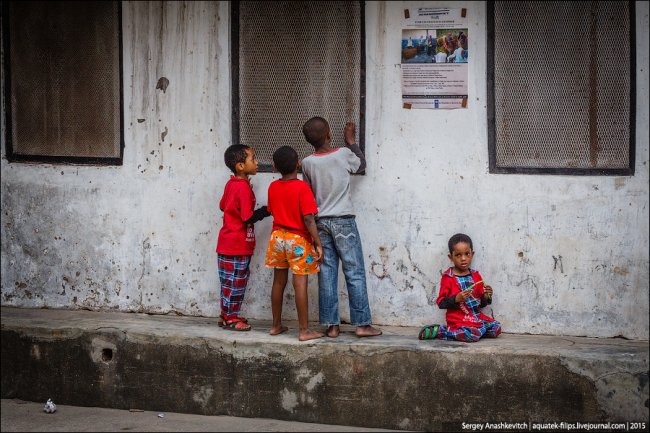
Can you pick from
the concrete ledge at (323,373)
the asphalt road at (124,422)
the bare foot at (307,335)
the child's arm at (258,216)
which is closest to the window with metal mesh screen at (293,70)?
the child's arm at (258,216)

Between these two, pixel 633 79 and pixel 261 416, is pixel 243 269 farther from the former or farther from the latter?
pixel 633 79

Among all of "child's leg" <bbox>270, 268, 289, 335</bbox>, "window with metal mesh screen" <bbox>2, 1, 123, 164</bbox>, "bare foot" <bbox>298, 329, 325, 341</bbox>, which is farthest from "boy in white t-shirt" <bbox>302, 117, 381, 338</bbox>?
"window with metal mesh screen" <bbox>2, 1, 123, 164</bbox>

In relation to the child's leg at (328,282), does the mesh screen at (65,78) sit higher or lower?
higher

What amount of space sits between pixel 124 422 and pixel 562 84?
10.9 ft

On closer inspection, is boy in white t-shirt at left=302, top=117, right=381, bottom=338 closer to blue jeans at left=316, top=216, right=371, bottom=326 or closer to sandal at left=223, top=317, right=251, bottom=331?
blue jeans at left=316, top=216, right=371, bottom=326

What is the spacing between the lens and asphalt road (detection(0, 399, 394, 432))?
474 centimetres

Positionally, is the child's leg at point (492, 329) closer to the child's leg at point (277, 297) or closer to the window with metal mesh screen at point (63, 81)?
the child's leg at point (277, 297)

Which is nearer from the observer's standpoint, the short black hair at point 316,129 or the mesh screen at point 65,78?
the short black hair at point 316,129

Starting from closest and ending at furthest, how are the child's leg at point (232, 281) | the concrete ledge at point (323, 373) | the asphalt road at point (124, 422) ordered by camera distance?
the concrete ledge at point (323, 373)
the asphalt road at point (124, 422)
the child's leg at point (232, 281)

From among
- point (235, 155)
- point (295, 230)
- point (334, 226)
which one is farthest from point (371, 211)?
point (235, 155)

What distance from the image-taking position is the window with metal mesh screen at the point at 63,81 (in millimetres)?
5594

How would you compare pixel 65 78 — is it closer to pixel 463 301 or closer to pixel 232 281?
pixel 232 281

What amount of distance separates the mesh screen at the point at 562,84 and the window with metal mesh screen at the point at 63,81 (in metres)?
2.57

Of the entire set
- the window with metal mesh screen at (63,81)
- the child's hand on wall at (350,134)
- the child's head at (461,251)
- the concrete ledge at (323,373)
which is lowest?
the concrete ledge at (323,373)
